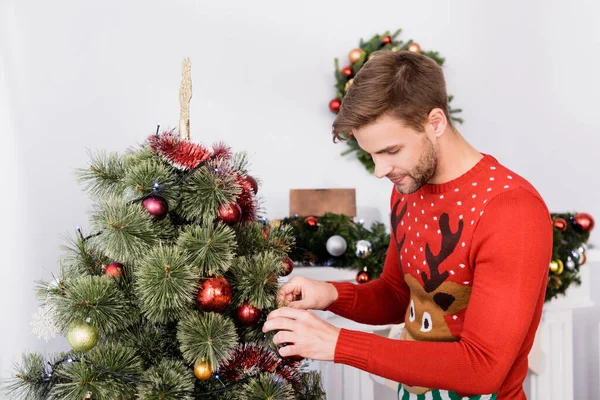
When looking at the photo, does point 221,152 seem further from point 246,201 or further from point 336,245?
point 336,245

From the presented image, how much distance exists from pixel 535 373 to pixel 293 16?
1.74 meters

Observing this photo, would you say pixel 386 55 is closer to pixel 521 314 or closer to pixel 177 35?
pixel 521 314

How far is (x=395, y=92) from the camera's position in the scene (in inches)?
41.1

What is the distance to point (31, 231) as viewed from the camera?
191 centimetres

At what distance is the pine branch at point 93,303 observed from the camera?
2.81ft

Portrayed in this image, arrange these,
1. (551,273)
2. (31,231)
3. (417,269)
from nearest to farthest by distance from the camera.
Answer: (417,269)
(31,231)
(551,273)

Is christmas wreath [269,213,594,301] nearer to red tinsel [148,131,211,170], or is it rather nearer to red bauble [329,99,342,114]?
red bauble [329,99,342,114]

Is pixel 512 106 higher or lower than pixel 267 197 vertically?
higher

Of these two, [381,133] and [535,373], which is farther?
[535,373]

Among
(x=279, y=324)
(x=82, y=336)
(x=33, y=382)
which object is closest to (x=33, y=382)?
(x=33, y=382)

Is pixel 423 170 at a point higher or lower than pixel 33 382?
higher

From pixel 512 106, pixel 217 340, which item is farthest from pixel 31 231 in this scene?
pixel 512 106

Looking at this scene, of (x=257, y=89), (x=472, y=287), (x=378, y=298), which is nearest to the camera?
(x=472, y=287)

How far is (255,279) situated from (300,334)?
4.6 inches
